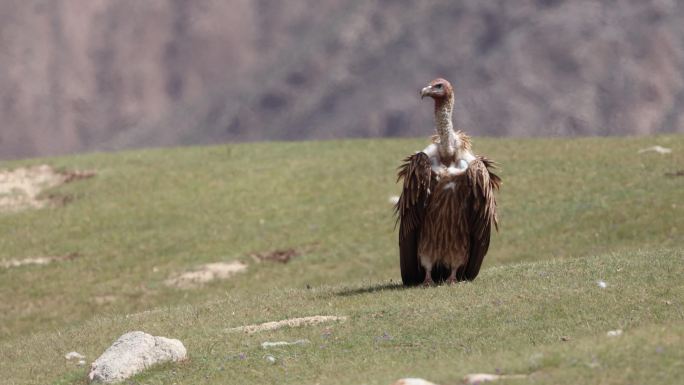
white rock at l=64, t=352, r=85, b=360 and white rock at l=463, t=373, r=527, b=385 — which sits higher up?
white rock at l=463, t=373, r=527, b=385

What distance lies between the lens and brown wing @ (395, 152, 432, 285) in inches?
777

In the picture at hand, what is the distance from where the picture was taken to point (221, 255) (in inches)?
1375

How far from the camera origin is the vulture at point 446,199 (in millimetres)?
19750

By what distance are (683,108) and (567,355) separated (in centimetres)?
12533

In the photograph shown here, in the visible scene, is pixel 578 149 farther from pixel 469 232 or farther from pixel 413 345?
pixel 413 345

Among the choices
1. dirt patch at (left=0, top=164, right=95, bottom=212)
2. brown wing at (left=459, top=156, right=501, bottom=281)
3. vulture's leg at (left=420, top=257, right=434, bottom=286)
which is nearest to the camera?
brown wing at (left=459, top=156, right=501, bottom=281)

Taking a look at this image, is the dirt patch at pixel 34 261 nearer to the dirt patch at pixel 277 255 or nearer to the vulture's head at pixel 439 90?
the dirt patch at pixel 277 255

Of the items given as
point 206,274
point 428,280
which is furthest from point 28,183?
point 428,280

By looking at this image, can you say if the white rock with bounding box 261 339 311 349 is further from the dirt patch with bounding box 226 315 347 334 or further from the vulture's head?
the vulture's head

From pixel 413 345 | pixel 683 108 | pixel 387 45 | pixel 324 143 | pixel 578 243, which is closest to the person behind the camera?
pixel 413 345

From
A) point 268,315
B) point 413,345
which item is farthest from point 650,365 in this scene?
point 268,315

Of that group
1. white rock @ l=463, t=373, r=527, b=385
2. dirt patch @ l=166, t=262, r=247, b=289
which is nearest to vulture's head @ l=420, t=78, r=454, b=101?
white rock @ l=463, t=373, r=527, b=385

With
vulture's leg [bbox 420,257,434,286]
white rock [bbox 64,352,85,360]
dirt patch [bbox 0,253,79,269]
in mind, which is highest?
vulture's leg [bbox 420,257,434,286]

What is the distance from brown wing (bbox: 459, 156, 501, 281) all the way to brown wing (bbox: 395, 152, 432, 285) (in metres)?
0.75
